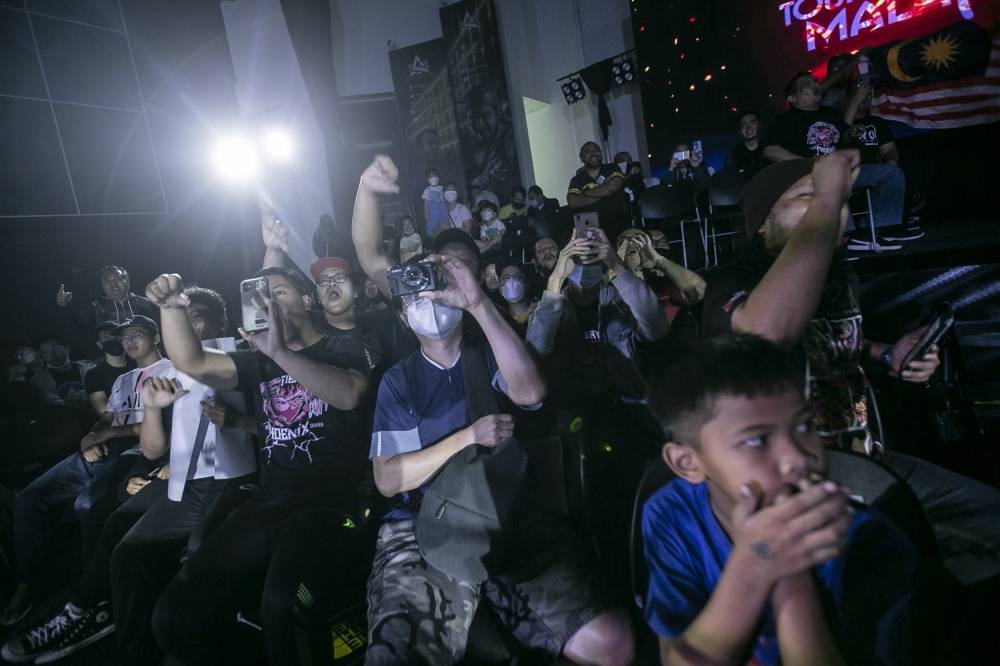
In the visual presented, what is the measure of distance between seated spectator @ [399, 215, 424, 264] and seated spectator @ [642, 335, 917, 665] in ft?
24.5

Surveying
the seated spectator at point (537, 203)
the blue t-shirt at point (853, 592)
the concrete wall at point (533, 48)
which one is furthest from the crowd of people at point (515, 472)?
the concrete wall at point (533, 48)

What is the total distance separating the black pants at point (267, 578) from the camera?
1852 millimetres

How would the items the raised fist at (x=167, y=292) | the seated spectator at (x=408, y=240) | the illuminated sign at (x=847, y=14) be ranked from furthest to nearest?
the seated spectator at (x=408, y=240) → the illuminated sign at (x=847, y=14) → the raised fist at (x=167, y=292)

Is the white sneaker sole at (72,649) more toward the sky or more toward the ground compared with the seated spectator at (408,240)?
more toward the ground

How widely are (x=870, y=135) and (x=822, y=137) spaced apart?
1183 millimetres

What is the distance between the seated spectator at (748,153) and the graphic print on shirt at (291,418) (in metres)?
5.16

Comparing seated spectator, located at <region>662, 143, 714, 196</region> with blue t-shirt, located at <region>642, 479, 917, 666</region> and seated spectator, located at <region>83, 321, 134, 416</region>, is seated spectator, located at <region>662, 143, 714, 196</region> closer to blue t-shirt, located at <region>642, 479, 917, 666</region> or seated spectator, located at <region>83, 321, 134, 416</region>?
blue t-shirt, located at <region>642, 479, 917, 666</region>

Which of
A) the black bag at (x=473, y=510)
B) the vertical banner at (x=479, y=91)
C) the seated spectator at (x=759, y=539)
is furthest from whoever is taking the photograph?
the vertical banner at (x=479, y=91)

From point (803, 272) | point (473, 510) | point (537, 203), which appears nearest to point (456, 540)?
point (473, 510)

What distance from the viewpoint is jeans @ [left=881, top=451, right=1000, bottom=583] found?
1158 mm

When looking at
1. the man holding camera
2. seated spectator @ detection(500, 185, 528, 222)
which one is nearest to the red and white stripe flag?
seated spectator @ detection(500, 185, 528, 222)

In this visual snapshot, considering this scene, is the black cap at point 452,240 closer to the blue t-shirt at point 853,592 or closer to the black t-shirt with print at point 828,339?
the black t-shirt with print at point 828,339

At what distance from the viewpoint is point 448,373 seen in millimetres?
2059

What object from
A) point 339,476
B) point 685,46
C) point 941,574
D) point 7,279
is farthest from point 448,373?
point 685,46
